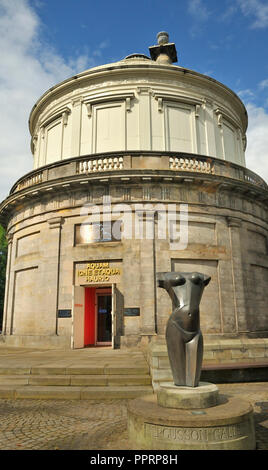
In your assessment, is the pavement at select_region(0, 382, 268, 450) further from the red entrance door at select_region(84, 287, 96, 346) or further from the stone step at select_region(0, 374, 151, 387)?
the red entrance door at select_region(84, 287, 96, 346)

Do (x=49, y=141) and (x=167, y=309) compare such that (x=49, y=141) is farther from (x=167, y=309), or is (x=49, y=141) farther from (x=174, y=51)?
(x=167, y=309)

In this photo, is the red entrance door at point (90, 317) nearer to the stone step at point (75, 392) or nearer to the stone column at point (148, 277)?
the stone column at point (148, 277)

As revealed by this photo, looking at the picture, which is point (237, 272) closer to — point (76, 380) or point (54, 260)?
point (54, 260)

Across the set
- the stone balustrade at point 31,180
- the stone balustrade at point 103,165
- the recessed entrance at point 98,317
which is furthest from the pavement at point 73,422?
the stone balustrade at point 31,180

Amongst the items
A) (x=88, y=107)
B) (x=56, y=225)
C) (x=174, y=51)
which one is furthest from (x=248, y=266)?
(x=174, y=51)

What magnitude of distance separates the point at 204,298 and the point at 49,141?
15.0m

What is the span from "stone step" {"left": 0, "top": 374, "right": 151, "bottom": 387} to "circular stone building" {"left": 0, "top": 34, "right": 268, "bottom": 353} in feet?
17.9

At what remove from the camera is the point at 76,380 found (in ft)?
30.4

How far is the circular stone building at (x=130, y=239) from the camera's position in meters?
15.7

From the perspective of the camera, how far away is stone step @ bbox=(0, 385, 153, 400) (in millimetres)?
8477

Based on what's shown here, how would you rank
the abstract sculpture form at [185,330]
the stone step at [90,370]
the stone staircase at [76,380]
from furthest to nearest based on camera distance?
the stone step at [90,370]
the stone staircase at [76,380]
the abstract sculpture form at [185,330]

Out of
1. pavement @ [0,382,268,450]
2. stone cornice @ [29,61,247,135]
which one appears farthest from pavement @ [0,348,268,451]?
stone cornice @ [29,61,247,135]

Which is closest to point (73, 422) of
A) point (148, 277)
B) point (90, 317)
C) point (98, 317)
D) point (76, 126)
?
point (148, 277)
